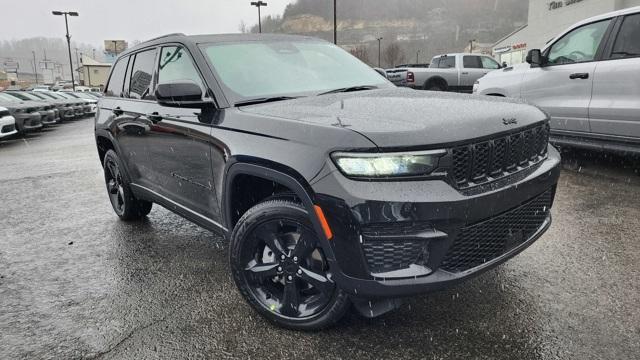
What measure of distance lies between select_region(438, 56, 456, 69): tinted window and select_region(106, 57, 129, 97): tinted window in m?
16.3

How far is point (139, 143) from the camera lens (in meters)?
4.12

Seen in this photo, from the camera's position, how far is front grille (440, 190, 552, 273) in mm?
2244

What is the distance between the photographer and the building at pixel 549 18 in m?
30.6

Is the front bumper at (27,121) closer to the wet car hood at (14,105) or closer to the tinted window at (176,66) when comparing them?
the wet car hood at (14,105)

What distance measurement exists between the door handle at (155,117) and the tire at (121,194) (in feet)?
3.51

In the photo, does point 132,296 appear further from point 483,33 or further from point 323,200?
point 483,33

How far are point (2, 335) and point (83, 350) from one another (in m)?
0.61

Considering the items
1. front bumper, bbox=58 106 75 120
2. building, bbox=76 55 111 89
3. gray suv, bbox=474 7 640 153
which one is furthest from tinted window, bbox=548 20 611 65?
building, bbox=76 55 111 89

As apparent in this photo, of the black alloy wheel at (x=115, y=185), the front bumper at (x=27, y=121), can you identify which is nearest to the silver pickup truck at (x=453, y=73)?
the front bumper at (x=27, y=121)

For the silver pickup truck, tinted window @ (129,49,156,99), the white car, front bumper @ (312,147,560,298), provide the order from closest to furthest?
1. front bumper @ (312,147,560,298)
2. tinted window @ (129,49,156,99)
3. the white car
4. the silver pickup truck

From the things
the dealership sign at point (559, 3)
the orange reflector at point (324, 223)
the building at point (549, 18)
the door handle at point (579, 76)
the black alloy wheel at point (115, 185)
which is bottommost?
the black alloy wheel at point (115, 185)

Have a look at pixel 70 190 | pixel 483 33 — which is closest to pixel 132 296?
pixel 70 190

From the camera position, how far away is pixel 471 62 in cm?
1902

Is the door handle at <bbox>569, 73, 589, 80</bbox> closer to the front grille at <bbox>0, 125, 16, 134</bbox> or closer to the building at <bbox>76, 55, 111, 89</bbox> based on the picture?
the front grille at <bbox>0, 125, 16, 134</bbox>
